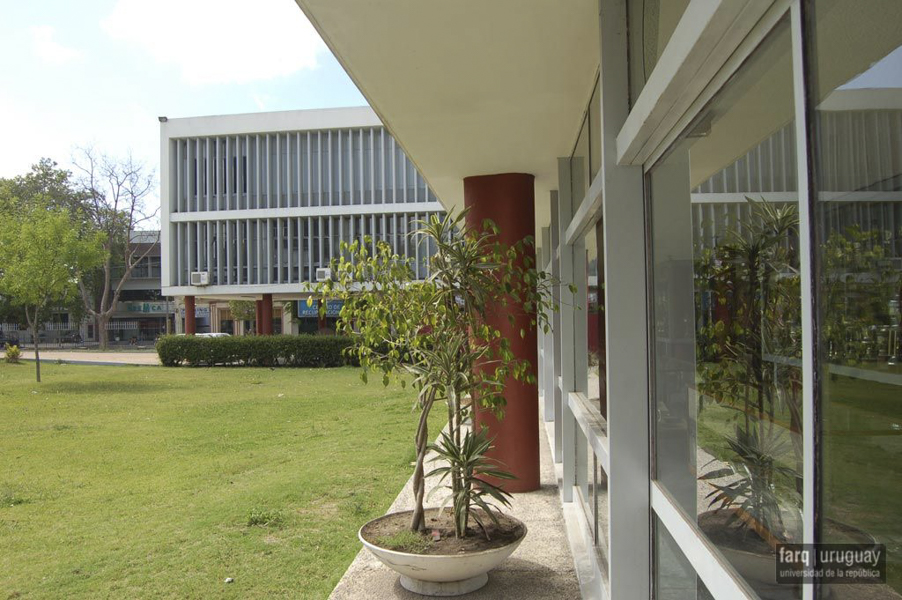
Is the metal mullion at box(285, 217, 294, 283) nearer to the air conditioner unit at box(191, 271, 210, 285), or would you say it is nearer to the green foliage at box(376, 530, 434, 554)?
the air conditioner unit at box(191, 271, 210, 285)

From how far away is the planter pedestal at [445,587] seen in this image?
4227 millimetres

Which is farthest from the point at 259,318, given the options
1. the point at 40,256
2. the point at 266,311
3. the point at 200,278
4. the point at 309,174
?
the point at 40,256

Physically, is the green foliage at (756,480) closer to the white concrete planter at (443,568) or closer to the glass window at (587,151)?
the glass window at (587,151)

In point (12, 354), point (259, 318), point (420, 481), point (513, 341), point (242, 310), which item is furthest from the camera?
point (242, 310)

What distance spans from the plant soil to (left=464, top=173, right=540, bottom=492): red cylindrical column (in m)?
1.51

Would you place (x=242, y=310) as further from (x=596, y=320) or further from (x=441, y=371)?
(x=596, y=320)

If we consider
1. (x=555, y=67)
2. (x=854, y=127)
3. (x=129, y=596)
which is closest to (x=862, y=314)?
(x=854, y=127)

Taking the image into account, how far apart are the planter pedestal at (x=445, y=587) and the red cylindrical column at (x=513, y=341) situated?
83.1 inches

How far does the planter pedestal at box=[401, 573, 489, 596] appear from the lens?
423 centimetres

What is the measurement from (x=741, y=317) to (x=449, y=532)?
332 centimetres

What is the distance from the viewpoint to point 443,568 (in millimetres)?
4078

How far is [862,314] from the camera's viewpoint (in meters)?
1.04

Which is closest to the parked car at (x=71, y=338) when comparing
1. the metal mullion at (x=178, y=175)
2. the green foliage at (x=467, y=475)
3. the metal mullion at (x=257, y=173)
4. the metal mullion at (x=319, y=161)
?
the metal mullion at (x=178, y=175)

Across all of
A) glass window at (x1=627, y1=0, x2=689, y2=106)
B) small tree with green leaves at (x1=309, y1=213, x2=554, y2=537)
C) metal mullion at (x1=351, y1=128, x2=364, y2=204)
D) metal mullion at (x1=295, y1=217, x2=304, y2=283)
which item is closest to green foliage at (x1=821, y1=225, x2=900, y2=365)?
glass window at (x1=627, y1=0, x2=689, y2=106)
